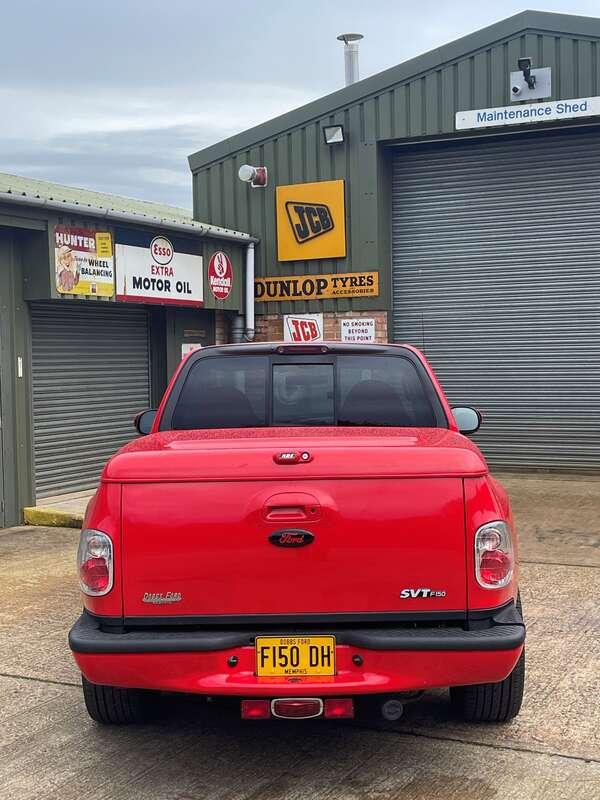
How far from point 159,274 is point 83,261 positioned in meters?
1.54

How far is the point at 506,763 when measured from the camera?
4215mm

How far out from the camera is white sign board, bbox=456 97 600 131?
12.9m

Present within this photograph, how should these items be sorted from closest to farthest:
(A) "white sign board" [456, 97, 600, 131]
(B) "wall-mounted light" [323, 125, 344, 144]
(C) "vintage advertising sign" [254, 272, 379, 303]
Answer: (A) "white sign board" [456, 97, 600, 131] → (B) "wall-mounted light" [323, 125, 344, 144] → (C) "vintage advertising sign" [254, 272, 379, 303]

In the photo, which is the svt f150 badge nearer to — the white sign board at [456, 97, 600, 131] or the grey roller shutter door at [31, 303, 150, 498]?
the grey roller shutter door at [31, 303, 150, 498]

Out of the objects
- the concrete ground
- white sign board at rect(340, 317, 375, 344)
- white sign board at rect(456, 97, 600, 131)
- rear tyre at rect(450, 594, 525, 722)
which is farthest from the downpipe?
rear tyre at rect(450, 594, 525, 722)

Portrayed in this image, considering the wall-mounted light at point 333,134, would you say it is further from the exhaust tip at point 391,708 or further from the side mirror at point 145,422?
the exhaust tip at point 391,708

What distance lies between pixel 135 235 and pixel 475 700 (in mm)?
8897

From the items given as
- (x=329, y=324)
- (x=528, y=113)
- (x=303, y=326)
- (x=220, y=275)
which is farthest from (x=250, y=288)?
(x=528, y=113)

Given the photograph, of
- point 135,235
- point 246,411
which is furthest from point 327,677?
point 135,235

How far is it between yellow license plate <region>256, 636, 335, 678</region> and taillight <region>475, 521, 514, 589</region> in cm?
63

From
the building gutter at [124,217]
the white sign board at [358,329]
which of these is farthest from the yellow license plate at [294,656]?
the white sign board at [358,329]

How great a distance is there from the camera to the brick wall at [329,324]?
14.5 metres

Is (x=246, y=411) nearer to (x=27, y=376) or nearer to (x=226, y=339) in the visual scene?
(x=27, y=376)

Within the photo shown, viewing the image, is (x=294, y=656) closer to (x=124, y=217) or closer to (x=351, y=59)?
(x=124, y=217)
